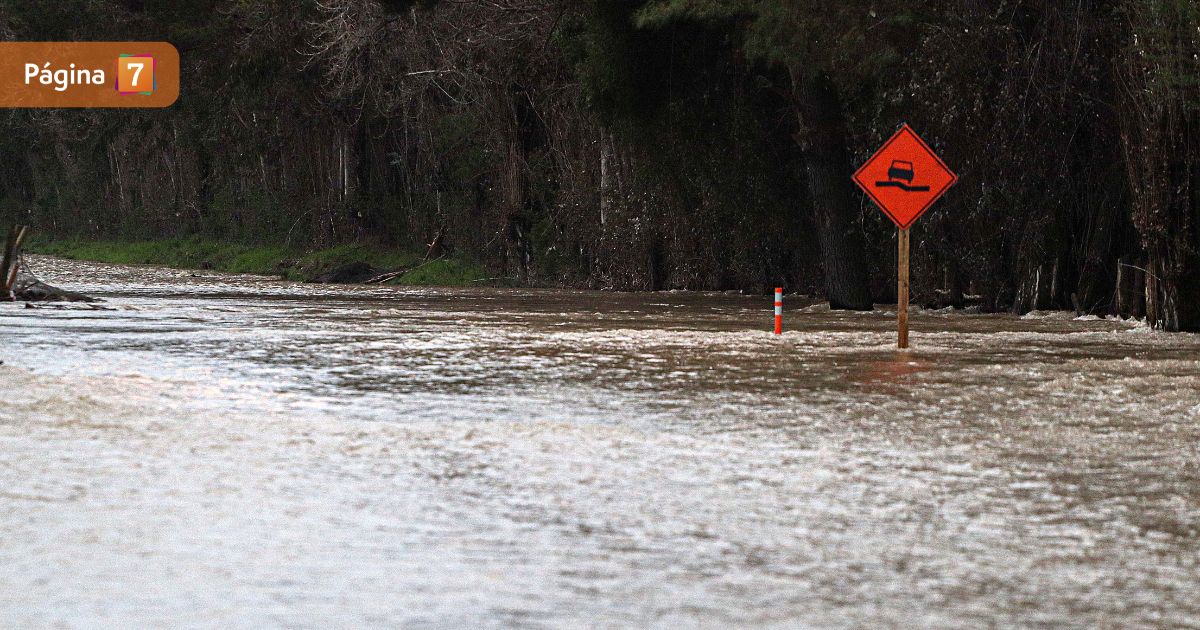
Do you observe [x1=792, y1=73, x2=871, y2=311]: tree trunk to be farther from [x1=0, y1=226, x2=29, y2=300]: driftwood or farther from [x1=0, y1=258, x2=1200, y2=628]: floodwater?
[x1=0, y1=226, x2=29, y2=300]: driftwood

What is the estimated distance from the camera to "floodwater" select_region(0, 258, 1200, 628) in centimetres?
690

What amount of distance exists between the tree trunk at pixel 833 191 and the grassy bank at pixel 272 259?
14.7 metres

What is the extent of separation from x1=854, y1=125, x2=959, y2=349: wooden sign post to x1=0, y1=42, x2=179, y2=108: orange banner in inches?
1288

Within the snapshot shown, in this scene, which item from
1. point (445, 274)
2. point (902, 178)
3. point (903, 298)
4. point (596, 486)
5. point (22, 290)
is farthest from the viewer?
point (445, 274)

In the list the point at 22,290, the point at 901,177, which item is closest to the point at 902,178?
the point at 901,177

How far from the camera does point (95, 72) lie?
5547 centimetres

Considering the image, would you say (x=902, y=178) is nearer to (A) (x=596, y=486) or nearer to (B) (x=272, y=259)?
(A) (x=596, y=486)

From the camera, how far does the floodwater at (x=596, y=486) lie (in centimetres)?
690

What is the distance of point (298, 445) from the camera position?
11328 mm

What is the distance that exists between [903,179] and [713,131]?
12.1 m

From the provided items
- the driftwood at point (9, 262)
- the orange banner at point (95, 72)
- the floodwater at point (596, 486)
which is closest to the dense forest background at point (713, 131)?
the orange banner at point (95, 72)

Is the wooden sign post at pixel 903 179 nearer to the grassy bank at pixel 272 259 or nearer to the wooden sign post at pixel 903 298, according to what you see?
the wooden sign post at pixel 903 298

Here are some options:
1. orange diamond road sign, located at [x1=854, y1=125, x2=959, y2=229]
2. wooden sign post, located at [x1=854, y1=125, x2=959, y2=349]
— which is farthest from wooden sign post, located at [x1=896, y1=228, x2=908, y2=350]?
orange diamond road sign, located at [x1=854, y1=125, x2=959, y2=229]

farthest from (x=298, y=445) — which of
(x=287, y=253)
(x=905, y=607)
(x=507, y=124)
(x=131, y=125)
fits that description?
(x=131, y=125)
